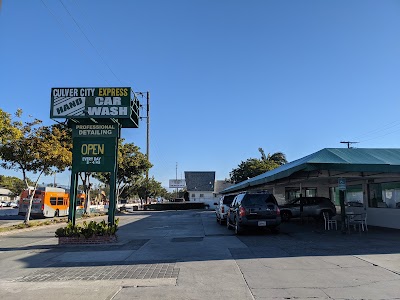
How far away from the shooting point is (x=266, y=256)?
32.9 ft

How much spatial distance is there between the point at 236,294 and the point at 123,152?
1438 inches

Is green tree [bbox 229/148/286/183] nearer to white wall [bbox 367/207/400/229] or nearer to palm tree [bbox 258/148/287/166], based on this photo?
palm tree [bbox 258/148/287/166]

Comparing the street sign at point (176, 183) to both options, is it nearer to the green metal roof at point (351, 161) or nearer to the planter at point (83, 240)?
the green metal roof at point (351, 161)

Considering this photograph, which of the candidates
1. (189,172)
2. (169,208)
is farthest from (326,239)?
(189,172)

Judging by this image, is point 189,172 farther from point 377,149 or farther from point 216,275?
point 216,275

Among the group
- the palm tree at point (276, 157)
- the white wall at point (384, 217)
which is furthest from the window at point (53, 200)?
the palm tree at point (276, 157)

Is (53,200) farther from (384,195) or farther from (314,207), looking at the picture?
(384,195)

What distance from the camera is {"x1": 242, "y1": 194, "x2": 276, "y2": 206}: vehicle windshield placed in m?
15.6

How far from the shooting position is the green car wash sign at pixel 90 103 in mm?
14523

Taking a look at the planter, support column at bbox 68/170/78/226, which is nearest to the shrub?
the planter

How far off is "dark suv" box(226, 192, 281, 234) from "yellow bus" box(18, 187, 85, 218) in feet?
77.7

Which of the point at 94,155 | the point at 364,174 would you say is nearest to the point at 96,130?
the point at 94,155

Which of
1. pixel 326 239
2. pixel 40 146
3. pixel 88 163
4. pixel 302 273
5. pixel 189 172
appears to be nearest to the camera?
pixel 302 273

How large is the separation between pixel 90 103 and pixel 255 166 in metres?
40.5
